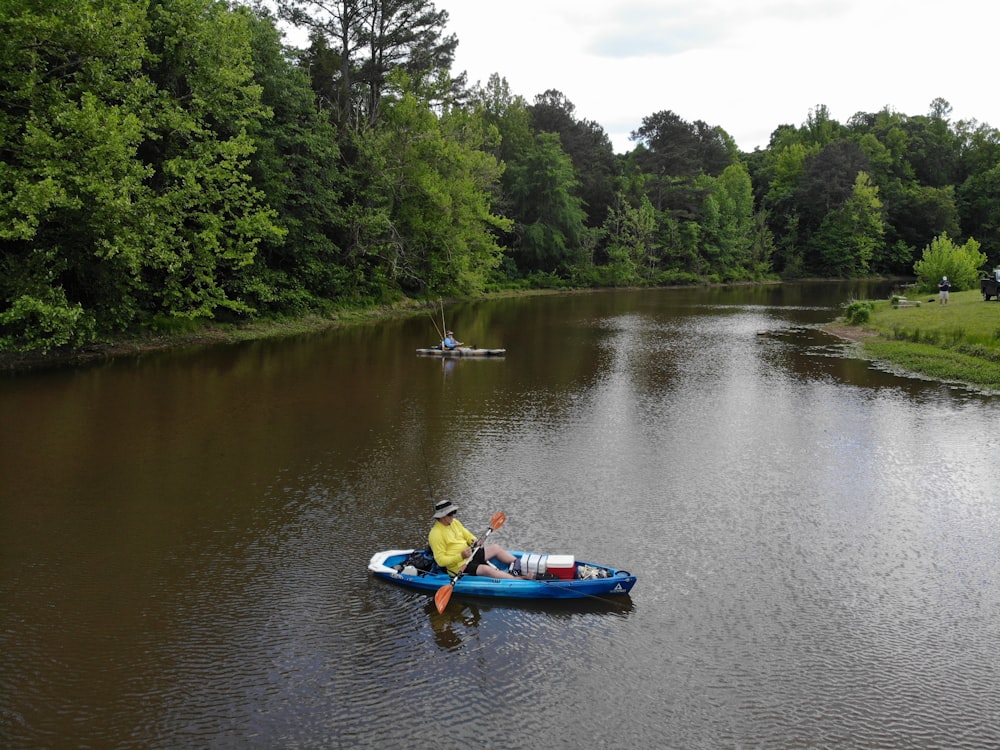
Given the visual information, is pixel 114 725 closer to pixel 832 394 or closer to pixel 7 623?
pixel 7 623

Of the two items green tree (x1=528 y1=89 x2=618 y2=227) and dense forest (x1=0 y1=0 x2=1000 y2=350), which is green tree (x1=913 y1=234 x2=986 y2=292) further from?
green tree (x1=528 y1=89 x2=618 y2=227)

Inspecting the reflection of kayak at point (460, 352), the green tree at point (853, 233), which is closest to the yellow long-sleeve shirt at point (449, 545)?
the reflection of kayak at point (460, 352)

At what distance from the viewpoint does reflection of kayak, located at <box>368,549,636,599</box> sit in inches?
377

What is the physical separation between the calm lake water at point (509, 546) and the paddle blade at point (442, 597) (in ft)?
0.83

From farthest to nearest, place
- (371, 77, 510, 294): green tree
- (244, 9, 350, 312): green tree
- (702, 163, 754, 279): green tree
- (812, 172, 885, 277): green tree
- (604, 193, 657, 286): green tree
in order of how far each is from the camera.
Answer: (812, 172, 885, 277): green tree, (702, 163, 754, 279): green tree, (604, 193, 657, 286): green tree, (371, 77, 510, 294): green tree, (244, 9, 350, 312): green tree

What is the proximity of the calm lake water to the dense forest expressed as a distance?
5752 mm

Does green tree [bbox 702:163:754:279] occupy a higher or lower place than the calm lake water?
higher

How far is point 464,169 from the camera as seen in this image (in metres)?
49.8

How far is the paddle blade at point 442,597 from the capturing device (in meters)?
9.10

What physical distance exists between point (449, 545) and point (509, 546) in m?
1.63

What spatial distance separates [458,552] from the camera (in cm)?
992

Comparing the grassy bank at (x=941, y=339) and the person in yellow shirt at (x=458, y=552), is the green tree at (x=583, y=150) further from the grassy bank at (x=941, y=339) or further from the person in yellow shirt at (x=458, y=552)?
the person in yellow shirt at (x=458, y=552)

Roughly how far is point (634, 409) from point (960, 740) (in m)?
14.0

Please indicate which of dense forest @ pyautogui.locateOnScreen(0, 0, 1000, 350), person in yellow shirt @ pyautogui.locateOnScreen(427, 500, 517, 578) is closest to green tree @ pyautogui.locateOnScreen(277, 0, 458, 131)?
dense forest @ pyautogui.locateOnScreen(0, 0, 1000, 350)
